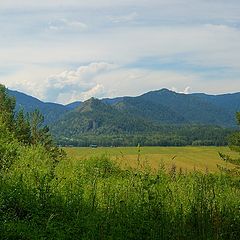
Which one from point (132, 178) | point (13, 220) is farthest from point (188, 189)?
point (13, 220)

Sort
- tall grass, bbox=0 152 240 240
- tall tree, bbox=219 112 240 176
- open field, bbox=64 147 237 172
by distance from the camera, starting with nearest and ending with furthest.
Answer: tall grass, bbox=0 152 240 240, open field, bbox=64 147 237 172, tall tree, bbox=219 112 240 176

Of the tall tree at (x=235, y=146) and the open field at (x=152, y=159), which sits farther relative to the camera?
the tall tree at (x=235, y=146)

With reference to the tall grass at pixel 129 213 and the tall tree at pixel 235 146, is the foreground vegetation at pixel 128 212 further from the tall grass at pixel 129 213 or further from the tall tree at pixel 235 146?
the tall tree at pixel 235 146

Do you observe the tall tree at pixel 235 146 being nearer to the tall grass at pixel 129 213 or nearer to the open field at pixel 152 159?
the open field at pixel 152 159

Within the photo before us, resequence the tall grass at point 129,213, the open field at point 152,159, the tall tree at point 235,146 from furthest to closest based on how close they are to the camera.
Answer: the tall tree at point 235,146 < the open field at point 152,159 < the tall grass at point 129,213

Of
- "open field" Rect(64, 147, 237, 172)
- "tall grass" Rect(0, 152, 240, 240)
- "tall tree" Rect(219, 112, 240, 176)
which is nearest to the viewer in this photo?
"tall grass" Rect(0, 152, 240, 240)

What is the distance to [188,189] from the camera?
13.7 meters

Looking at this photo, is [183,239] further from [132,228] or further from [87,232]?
[87,232]

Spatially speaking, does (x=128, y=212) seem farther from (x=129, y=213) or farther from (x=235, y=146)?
(x=235, y=146)

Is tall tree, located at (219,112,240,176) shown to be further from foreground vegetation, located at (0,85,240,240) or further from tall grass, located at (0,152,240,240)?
tall grass, located at (0,152,240,240)

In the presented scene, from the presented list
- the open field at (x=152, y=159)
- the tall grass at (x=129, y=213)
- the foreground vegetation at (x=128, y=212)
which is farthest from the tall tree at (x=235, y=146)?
the tall grass at (x=129, y=213)

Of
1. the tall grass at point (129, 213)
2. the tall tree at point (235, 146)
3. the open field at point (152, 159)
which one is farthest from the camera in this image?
the tall tree at point (235, 146)

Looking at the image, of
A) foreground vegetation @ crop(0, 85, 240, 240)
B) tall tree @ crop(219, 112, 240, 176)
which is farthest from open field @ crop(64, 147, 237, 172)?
tall tree @ crop(219, 112, 240, 176)

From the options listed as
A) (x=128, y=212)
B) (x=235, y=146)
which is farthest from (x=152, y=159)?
(x=235, y=146)
